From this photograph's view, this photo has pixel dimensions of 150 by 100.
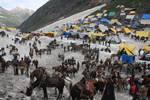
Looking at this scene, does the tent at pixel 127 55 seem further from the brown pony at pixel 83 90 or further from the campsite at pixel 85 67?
the brown pony at pixel 83 90

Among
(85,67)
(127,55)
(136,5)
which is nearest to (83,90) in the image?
(85,67)

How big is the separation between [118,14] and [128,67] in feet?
274

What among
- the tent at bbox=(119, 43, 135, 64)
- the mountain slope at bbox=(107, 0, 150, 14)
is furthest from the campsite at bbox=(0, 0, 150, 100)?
the mountain slope at bbox=(107, 0, 150, 14)

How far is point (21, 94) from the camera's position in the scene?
1049 inches

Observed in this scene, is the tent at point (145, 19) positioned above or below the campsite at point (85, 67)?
above

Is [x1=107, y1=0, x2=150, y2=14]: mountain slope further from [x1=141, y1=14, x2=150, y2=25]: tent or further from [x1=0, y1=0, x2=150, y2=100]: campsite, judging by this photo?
[x1=141, y1=14, x2=150, y2=25]: tent

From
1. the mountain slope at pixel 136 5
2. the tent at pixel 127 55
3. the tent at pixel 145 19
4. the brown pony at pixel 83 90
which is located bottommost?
the brown pony at pixel 83 90

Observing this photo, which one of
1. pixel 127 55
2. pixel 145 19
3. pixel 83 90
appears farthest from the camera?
pixel 145 19

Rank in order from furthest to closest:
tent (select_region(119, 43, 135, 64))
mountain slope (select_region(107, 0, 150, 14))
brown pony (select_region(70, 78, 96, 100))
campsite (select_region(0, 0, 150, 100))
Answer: mountain slope (select_region(107, 0, 150, 14)) → tent (select_region(119, 43, 135, 64)) → campsite (select_region(0, 0, 150, 100)) → brown pony (select_region(70, 78, 96, 100))

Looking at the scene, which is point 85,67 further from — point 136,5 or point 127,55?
point 136,5

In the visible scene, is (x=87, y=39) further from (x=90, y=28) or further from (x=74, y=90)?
(x=74, y=90)

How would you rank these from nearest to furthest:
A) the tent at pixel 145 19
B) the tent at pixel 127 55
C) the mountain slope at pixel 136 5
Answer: the tent at pixel 127 55
the tent at pixel 145 19
the mountain slope at pixel 136 5

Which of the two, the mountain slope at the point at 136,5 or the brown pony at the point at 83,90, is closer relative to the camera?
the brown pony at the point at 83,90

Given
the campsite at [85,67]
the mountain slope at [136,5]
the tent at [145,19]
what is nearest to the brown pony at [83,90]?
the campsite at [85,67]
